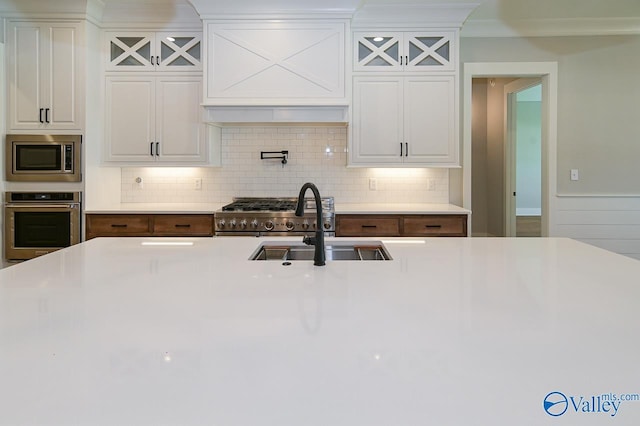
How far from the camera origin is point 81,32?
3.47 meters

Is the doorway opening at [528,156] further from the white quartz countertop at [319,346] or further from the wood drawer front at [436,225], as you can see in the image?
the white quartz countertop at [319,346]

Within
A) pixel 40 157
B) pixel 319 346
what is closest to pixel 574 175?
pixel 319 346

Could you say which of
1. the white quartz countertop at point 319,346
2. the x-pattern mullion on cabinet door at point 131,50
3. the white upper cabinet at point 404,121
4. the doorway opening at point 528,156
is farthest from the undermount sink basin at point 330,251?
the doorway opening at point 528,156

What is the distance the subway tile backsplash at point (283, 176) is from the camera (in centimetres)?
406

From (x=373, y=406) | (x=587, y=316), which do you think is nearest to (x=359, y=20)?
(x=587, y=316)

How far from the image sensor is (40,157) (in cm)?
345

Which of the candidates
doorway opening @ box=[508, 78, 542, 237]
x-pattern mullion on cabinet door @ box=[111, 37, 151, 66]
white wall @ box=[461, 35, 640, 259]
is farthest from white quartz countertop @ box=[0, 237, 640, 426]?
doorway opening @ box=[508, 78, 542, 237]

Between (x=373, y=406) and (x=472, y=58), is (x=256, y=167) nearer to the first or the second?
(x=472, y=58)

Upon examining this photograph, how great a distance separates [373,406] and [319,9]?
135 inches

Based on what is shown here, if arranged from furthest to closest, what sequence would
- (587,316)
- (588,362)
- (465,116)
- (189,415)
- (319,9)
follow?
(465,116) → (319,9) → (587,316) → (588,362) → (189,415)

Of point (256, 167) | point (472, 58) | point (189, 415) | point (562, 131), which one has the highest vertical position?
point (472, 58)

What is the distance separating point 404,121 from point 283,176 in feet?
4.05

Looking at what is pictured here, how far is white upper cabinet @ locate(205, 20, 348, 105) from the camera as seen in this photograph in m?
3.52

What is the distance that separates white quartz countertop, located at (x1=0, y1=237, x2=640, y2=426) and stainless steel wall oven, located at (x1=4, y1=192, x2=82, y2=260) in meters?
2.23
